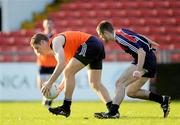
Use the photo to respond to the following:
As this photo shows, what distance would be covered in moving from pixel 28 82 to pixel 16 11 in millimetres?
6839

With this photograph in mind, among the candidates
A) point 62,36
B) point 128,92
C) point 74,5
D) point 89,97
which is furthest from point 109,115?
point 74,5

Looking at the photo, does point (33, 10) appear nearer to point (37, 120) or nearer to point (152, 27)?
point (152, 27)

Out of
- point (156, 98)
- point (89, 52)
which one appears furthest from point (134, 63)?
point (89, 52)

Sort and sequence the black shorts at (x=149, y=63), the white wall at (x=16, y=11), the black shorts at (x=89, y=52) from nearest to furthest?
1. the black shorts at (x=89, y=52)
2. the black shorts at (x=149, y=63)
3. the white wall at (x=16, y=11)

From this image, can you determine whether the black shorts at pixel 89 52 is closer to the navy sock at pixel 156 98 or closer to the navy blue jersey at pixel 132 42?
the navy blue jersey at pixel 132 42

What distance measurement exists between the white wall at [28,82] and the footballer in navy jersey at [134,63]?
7665mm

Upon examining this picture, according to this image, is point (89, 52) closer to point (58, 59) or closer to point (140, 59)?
point (58, 59)

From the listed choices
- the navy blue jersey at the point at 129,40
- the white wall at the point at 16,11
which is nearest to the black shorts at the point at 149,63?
the navy blue jersey at the point at 129,40

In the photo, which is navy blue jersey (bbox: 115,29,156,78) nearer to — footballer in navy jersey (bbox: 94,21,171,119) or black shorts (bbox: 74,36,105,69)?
footballer in navy jersey (bbox: 94,21,171,119)

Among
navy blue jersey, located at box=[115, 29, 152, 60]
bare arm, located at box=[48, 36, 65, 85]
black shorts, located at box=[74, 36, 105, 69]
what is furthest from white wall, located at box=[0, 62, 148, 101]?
bare arm, located at box=[48, 36, 65, 85]

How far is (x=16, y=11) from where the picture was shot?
85.6ft

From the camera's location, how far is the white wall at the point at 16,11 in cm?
2586

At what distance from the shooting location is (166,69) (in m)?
19.2

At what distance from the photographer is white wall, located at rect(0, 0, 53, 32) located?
84.8ft
